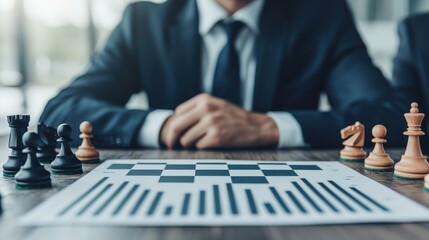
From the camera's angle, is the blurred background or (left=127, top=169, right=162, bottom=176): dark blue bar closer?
(left=127, top=169, right=162, bottom=176): dark blue bar

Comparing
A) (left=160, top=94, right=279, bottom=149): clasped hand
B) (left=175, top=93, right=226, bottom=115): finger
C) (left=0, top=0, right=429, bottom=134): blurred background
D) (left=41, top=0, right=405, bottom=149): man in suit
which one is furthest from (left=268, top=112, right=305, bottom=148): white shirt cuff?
(left=0, top=0, right=429, bottom=134): blurred background

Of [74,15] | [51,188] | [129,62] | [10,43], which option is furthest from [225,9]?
[74,15]

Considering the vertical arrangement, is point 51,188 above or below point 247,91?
below

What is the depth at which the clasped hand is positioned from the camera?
1314 millimetres

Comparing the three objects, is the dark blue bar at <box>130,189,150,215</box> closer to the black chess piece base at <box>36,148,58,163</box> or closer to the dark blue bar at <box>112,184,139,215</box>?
the dark blue bar at <box>112,184,139,215</box>

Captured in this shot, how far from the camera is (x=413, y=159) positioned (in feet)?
2.98

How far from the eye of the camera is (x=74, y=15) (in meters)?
5.01

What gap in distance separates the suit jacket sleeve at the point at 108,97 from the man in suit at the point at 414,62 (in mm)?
1261

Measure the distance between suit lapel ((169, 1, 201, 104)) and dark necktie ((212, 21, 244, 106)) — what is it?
0.32 ft

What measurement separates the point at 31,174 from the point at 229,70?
1.08m

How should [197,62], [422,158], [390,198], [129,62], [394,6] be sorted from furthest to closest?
[394,6] → [129,62] → [197,62] → [422,158] → [390,198]

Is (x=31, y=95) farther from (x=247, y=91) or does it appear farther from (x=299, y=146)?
(x=299, y=146)

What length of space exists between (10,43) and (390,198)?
4.48 m

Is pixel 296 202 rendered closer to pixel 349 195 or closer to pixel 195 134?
pixel 349 195
